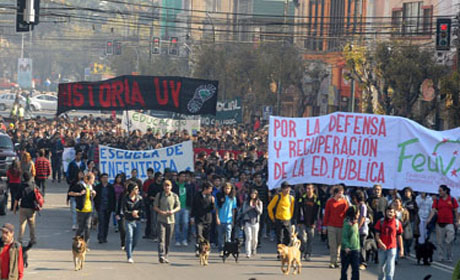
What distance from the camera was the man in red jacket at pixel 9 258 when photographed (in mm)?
11359

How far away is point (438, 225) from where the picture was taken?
19.6m

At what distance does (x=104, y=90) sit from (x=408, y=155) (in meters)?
12.8

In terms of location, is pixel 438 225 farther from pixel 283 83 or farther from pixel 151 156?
pixel 283 83

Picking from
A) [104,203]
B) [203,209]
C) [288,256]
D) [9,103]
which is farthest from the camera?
[9,103]

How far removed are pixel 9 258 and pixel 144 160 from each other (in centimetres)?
1218

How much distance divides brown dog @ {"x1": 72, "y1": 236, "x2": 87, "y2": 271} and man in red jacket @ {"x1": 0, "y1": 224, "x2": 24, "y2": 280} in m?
5.16

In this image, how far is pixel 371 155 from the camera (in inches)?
747

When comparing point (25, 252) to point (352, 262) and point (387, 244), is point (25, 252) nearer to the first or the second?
point (352, 262)

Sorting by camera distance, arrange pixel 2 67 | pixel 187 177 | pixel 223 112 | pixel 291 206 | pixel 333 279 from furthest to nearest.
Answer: pixel 2 67
pixel 223 112
pixel 187 177
pixel 291 206
pixel 333 279

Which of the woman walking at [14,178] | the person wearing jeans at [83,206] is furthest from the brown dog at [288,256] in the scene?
the woman walking at [14,178]

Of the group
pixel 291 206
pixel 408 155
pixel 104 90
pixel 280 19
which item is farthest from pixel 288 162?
pixel 280 19

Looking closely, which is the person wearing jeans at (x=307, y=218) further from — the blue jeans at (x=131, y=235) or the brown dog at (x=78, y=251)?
the brown dog at (x=78, y=251)

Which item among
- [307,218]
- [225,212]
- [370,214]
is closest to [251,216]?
[225,212]

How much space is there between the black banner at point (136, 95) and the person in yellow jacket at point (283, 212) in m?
10.8
